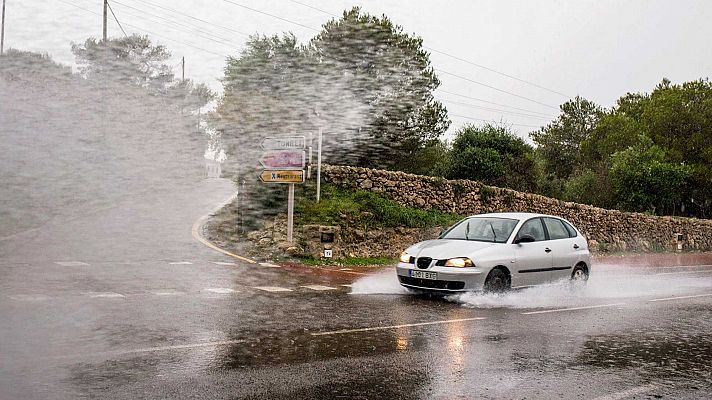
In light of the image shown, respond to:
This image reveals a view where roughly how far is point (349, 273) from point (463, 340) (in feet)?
25.9

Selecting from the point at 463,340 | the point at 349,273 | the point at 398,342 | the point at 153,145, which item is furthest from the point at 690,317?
the point at 153,145

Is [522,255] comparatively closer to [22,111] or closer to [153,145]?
[22,111]

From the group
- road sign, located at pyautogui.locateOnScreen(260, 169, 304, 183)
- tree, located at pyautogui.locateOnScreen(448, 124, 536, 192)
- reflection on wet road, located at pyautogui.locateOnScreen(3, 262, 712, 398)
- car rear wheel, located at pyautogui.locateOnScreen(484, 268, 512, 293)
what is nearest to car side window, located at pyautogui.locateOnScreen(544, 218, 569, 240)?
reflection on wet road, located at pyautogui.locateOnScreen(3, 262, 712, 398)

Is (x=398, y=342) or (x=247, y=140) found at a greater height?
(x=247, y=140)

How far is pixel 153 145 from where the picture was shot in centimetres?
4566

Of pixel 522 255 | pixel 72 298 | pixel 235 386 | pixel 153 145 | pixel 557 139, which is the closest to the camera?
pixel 235 386

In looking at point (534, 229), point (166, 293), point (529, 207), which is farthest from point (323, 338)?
point (529, 207)

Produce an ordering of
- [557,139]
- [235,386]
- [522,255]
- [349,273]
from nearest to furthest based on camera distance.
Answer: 1. [235,386]
2. [522,255]
3. [349,273]
4. [557,139]

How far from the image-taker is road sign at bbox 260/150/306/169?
17312 millimetres

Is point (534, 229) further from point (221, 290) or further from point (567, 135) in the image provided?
point (567, 135)

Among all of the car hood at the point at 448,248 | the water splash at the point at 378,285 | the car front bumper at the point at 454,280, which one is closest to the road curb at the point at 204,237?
the water splash at the point at 378,285

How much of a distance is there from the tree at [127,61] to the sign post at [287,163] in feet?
55.1

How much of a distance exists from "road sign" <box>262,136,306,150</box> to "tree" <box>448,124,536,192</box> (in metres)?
11.5

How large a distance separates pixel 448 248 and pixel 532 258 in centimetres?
154
